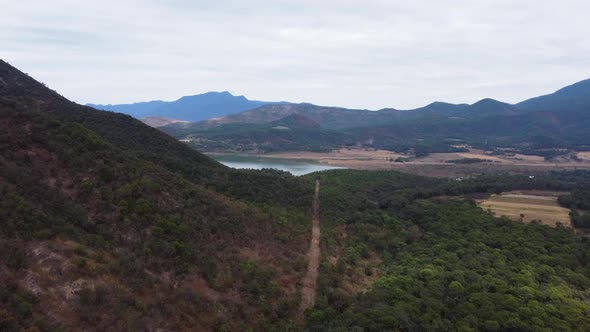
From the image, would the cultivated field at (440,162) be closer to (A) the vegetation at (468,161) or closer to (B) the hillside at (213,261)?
(A) the vegetation at (468,161)

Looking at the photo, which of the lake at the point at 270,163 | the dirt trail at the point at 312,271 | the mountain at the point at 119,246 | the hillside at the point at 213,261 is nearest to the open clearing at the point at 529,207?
the hillside at the point at 213,261

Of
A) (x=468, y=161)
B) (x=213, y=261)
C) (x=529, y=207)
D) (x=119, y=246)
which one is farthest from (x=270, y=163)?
(x=119, y=246)

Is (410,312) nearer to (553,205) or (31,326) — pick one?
(31,326)

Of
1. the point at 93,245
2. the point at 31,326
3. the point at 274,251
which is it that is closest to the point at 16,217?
the point at 93,245

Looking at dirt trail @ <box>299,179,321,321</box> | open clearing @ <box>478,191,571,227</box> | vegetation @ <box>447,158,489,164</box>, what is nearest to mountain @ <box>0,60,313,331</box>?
dirt trail @ <box>299,179,321,321</box>

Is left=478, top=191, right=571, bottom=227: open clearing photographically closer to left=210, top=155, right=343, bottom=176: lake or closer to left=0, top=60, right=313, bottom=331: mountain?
left=0, top=60, right=313, bottom=331: mountain

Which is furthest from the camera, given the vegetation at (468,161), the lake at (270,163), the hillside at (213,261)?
the vegetation at (468,161)

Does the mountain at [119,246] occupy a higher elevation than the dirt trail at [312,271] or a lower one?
higher
